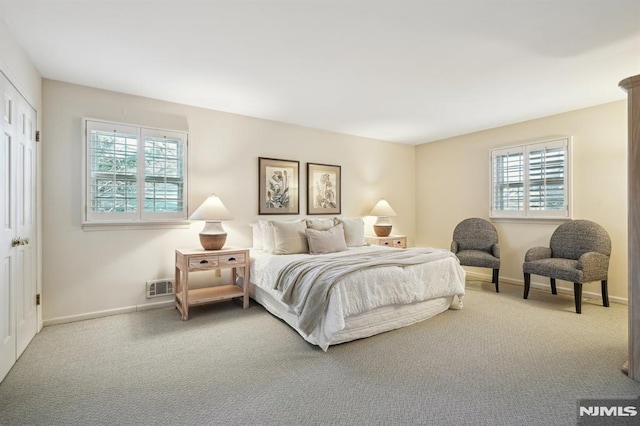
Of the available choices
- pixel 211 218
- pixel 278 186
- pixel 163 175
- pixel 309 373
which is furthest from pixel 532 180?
pixel 163 175

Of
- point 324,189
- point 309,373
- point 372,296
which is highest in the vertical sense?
point 324,189

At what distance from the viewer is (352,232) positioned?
450 cm

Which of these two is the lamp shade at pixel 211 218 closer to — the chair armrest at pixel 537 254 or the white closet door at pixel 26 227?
the white closet door at pixel 26 227

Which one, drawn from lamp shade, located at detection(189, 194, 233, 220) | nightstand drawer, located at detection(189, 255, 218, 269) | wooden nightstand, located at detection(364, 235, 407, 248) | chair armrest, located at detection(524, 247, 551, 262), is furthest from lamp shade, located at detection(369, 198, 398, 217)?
nightstand drawer, located at detection(189, 255, 218, 269)

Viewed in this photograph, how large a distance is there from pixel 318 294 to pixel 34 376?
209cm

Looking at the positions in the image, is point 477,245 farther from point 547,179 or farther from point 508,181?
point 547,179

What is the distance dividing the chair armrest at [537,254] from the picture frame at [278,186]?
10.5 feet

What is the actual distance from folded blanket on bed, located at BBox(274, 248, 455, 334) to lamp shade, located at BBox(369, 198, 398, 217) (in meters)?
1.95

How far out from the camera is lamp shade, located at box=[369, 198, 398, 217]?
17.3 ft

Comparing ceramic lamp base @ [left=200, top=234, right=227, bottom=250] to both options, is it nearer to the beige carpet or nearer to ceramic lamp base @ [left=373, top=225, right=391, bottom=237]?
the beige carpet

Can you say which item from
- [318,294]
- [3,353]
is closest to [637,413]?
[318,294]

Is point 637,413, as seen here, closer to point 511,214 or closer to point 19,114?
point 511,214

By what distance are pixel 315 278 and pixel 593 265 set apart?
3209 millimetres

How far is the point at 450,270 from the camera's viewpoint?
3432 mm
